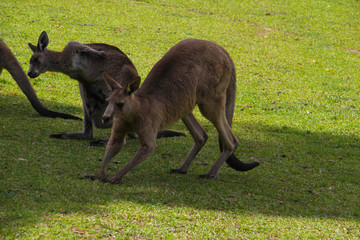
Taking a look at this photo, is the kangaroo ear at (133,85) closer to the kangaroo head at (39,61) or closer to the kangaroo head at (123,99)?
the kangaroo head at (123,99)

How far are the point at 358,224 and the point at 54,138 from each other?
12.0 feet

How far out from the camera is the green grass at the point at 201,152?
4.23m

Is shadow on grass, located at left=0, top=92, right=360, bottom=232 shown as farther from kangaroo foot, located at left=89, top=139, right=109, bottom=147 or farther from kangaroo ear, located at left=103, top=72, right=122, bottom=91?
kangaroo ear, located at left=103, top=72, right=122, bottom=91

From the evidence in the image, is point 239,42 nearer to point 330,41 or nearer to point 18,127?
point 330,41

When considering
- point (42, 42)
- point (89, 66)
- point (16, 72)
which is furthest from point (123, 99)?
point (16, 72)

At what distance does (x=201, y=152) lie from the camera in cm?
685

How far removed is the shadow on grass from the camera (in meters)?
4.38

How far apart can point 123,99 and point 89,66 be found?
185 cm

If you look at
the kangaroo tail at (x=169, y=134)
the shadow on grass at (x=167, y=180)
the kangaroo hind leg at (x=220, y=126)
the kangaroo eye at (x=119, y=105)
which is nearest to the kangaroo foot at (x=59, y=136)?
the shadow on grass at (x=167, y=180)

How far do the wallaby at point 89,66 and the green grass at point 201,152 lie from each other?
0.57 metres

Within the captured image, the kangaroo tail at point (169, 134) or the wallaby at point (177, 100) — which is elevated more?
the wallaby at point (177, 100)

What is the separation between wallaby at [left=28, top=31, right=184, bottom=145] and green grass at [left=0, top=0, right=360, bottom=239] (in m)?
0.57

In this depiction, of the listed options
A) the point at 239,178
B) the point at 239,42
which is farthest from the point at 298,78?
the point at 239,178

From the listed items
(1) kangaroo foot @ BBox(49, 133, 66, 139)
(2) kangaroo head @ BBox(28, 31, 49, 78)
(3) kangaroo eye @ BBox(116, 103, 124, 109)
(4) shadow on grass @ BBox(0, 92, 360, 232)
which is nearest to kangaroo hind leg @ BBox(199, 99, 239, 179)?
(4) shadow on grass @ BBox(0, 92, 360, 232)
